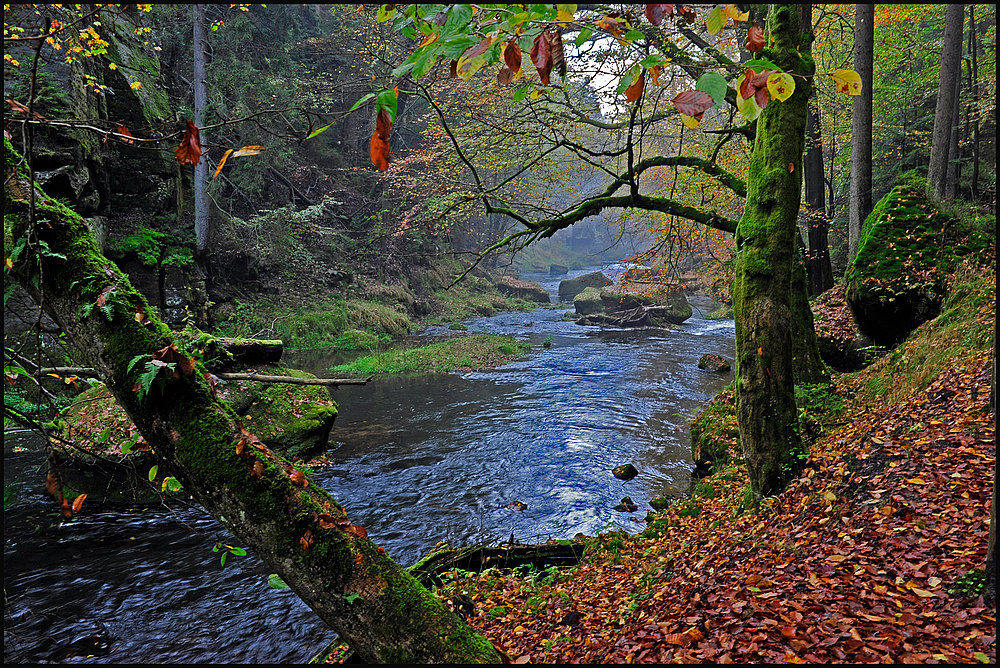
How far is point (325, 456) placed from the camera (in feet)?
27.7

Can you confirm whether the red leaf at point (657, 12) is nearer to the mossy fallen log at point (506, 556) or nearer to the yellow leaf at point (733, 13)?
the yellow leaf at point (733, 13)

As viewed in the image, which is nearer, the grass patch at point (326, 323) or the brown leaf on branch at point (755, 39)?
the brown leaf on branch at point (755, 39)

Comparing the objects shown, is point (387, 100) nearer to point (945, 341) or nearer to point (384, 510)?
point (384, 510)

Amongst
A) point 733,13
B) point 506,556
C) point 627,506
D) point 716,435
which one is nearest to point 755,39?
point 733,13

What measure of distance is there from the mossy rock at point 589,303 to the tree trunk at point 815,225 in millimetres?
15201

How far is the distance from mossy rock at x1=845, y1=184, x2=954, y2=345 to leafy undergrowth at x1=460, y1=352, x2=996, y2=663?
2107 mm

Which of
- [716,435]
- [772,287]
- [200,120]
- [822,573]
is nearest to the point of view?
[822,573]

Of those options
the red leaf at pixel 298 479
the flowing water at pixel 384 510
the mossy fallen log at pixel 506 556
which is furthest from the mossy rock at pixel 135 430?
the red leaf at pixel 298 479

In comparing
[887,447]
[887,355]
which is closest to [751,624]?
[887,447]

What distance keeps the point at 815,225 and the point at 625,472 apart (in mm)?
5926

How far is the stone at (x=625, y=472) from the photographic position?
7.67 metres

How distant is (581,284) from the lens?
113ft

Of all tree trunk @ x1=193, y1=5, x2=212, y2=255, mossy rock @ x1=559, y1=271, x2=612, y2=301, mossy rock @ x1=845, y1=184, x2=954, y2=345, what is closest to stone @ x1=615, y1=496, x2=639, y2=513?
mossy rock @ x1=845, y1=184, x2=954, y2=345

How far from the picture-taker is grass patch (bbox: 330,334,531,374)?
15.0 meters
